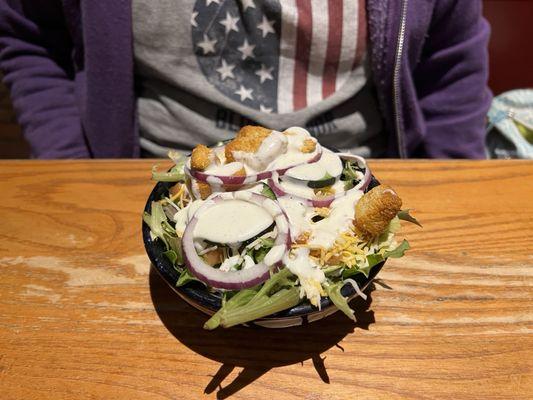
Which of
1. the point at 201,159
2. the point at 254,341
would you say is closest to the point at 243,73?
the point at 201,159

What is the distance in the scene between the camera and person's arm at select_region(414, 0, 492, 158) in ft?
4.01

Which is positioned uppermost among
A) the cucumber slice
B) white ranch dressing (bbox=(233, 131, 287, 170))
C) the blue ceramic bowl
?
white ranch dressing (bbox=(233, 131, 287, 170))

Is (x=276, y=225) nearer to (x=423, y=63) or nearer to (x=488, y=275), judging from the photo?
(x=488, y=275)

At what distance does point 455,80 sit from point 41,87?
1186mm

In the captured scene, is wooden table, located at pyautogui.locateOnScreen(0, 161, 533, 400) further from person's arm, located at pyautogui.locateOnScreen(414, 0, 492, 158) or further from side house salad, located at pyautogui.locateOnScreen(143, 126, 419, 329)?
person's arm, located at pyautogui.locateOnScreen(414, 0, 492, 158)

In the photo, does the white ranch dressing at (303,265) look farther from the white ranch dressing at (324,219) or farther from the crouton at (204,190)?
the crouton at (204,190)

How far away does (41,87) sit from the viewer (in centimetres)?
134

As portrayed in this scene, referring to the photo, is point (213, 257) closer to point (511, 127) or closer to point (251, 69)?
point (251, 69)

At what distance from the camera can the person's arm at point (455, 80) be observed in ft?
4.01

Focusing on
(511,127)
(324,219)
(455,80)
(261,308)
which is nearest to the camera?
(261,308)

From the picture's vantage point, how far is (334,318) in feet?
2.52

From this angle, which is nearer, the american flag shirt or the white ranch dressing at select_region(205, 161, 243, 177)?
the white ranch dressing at select_region(205, 161, 243, 177)

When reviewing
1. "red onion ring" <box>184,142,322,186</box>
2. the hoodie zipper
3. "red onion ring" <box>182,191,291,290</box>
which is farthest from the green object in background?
"red onion ring" <box>182,191,291,290</box>

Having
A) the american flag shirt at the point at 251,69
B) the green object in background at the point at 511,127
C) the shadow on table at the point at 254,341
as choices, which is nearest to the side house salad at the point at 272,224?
the shadow on table at the point at 254,341
